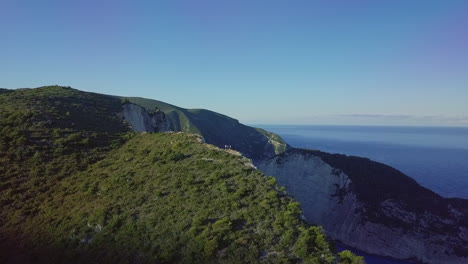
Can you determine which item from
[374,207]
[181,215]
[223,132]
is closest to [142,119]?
[181,215]

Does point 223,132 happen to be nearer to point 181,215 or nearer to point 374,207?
point 374,207

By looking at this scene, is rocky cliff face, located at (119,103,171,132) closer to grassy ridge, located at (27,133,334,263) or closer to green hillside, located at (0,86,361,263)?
green hillside, located at (0,86,361,263)

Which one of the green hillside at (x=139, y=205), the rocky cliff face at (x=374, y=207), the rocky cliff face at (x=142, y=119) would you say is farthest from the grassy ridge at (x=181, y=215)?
the rocky cliff face at (x=374, y=207)

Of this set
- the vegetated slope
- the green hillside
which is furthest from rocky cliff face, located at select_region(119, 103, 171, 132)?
the vegetated slope

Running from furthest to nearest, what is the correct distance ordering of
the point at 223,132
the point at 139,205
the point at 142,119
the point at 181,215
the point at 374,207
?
the point at 223,132, the point at 374,207, the point at 142,119, the point at 139,205, the point at 181,215

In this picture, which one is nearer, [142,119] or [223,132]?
[142,119]

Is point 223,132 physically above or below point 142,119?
below

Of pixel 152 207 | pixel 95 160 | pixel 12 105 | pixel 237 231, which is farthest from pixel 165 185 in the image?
pixel 12 105

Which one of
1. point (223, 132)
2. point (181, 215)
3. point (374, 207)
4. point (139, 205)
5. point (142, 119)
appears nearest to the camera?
point (181, 215)
